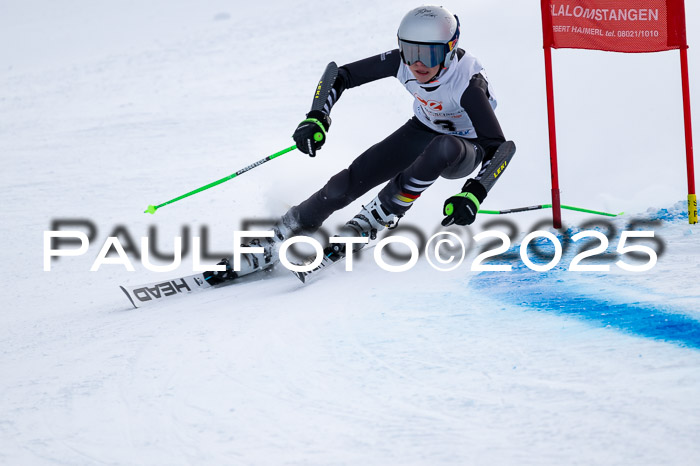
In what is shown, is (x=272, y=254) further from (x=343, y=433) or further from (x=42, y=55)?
(x=42, y=55)

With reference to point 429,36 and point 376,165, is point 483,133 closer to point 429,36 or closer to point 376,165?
point 429,36

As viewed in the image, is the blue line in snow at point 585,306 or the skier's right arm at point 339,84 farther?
the skier's right arm at point 339,84

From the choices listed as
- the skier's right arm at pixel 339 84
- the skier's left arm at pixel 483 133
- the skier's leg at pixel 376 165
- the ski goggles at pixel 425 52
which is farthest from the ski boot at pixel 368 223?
the ski goggles at pixel 425 52

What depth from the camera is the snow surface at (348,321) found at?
2.36 m

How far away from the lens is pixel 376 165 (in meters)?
4.52

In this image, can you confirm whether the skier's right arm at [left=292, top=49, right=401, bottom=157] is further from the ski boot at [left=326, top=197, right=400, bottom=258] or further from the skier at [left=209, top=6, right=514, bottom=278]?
the ski boot at [left=326, top=197, right=400, bottom=258]

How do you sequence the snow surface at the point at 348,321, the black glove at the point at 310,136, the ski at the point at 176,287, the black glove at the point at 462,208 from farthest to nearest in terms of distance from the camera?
the ski at the point at 176,287 < the black glove at the point at 310,136 < the black glove at the point at 462,208 < the snow surface at the point at 348,321

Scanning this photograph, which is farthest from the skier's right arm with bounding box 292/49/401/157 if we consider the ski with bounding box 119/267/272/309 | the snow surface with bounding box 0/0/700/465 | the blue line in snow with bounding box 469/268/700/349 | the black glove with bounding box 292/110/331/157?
the blue line in snow with bounding box 469/268/700/349

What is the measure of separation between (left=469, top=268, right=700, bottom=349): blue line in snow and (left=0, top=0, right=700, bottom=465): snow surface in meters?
0.02

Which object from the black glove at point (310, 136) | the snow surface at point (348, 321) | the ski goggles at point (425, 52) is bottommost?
the snow surface at point (348, 321)

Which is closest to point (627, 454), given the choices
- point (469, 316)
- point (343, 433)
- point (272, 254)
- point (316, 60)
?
point (343, 433)

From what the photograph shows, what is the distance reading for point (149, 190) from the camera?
7223 mm

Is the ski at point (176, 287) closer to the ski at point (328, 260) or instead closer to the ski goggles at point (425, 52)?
the ski at point (328, 260)

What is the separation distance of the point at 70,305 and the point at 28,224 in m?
2.06
